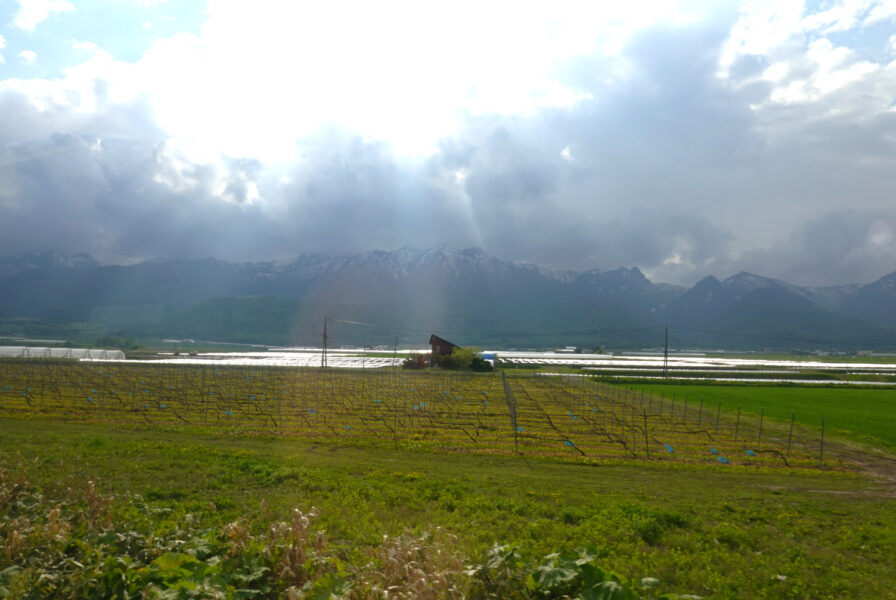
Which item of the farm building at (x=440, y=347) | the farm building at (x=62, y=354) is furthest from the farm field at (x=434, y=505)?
the farm building at (x=62, y=354)

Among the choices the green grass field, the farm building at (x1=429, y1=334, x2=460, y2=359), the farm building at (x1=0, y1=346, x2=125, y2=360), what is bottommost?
the farm building at (x1=0, y1=346, x2=125, y2=360)

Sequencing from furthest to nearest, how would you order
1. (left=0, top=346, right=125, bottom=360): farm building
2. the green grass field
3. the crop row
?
(left=0, top=346, right=125, bottom=360): farm building < the green grass field < the crop row

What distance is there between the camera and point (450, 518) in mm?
8305

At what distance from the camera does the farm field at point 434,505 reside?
16.0ft

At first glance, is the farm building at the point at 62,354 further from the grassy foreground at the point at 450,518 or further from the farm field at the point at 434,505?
the grassy foreground at the point at 450,518

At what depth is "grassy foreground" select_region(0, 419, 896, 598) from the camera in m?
4.93

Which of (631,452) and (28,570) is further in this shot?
(631,452)

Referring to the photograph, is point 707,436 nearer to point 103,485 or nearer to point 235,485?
point 235,485

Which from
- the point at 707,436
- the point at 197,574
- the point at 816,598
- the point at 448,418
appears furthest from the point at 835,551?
the point at 448,418

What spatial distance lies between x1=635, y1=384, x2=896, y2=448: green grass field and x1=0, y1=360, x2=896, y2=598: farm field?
438cm

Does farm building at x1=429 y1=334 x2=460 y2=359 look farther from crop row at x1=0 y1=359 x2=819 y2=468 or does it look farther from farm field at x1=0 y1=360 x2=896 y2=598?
farm field at x1=0 y1=360 x2=896 y2=598

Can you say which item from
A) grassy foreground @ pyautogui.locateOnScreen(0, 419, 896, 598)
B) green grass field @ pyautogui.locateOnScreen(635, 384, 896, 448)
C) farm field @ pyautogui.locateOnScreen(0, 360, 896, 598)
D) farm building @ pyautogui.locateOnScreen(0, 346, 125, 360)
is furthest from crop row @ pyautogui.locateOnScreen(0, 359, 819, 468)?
farm building @ pyautogui.locateOnScreen(0, 346, 125, 360)

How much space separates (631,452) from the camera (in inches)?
730

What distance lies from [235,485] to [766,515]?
953 cm
